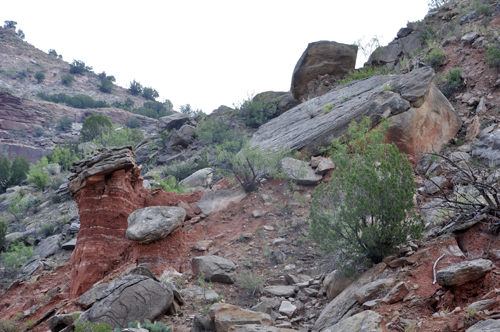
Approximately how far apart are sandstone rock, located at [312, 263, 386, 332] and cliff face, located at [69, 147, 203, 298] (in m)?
4.25

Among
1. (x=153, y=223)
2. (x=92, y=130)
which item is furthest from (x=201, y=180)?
(x=92, y=130)

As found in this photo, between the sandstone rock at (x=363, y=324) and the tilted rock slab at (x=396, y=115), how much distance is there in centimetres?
629

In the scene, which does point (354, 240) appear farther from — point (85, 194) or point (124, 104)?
point (124, 104)

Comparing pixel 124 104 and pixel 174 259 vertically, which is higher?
pixel 124 104

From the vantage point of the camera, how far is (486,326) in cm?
265

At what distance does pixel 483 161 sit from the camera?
7.45 meters

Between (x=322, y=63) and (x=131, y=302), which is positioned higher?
(x=322, y=63)

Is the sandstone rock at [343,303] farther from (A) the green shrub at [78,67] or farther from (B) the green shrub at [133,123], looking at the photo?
(A) the green shrub at [78,67]

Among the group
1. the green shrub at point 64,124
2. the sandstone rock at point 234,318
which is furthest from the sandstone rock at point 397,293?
the green shrub at point 64,124

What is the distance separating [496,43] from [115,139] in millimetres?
22606

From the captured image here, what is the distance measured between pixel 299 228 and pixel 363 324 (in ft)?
16.2

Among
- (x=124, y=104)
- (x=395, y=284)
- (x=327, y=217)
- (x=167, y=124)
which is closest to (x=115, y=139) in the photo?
(x=167, y=124)

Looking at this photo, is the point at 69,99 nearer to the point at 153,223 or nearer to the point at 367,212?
the point at 153,223

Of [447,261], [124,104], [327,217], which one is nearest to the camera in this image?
[447,261]
